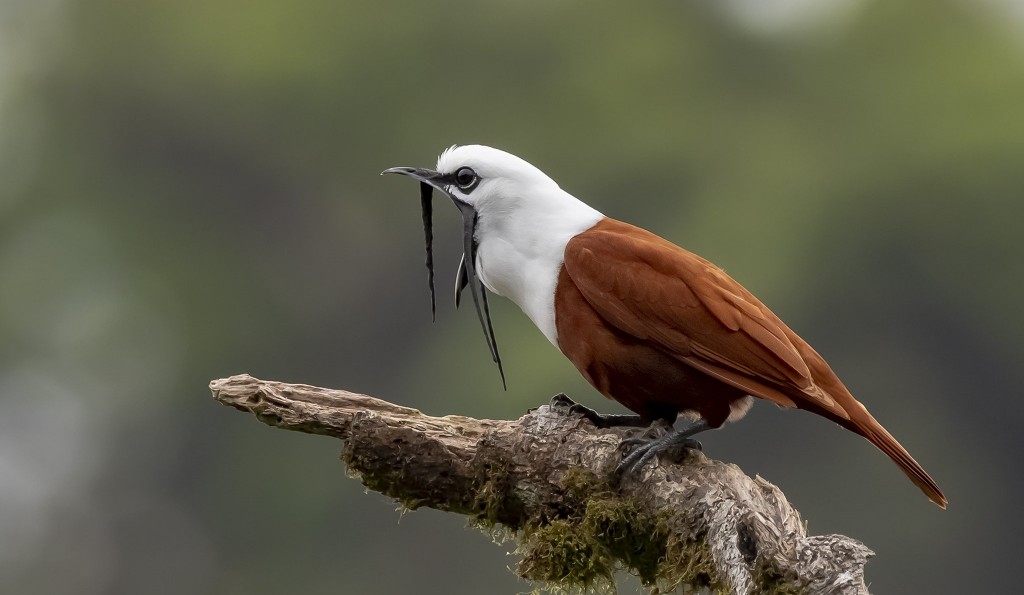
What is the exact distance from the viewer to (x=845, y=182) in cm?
1655

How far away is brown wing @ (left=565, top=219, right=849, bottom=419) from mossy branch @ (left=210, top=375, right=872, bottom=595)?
30 cm

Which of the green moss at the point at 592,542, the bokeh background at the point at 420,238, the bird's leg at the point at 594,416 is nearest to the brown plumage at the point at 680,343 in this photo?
the bird's leg at the point at 594,416

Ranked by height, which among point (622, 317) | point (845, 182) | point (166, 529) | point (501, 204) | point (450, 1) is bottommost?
point (166, 529)

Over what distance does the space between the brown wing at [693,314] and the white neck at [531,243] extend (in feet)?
0.31

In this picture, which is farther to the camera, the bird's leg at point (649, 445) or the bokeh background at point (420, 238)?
the bokeh background at point (420, 238)

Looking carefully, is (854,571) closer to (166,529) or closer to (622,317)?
(622,317)

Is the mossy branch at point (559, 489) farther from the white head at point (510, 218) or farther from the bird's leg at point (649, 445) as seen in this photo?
the white head at point (510, 218)

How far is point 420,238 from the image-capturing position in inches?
565

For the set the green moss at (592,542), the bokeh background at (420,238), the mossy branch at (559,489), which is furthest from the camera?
the bokeh background at (420,238)

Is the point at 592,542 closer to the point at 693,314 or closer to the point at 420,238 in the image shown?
the point at 693,314

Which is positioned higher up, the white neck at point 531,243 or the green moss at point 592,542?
the white neck at point 531,243

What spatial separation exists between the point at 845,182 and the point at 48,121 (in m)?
10.9

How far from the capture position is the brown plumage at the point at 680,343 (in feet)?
12.7

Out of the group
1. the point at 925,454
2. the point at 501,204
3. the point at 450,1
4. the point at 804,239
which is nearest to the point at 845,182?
the point at 804,239
